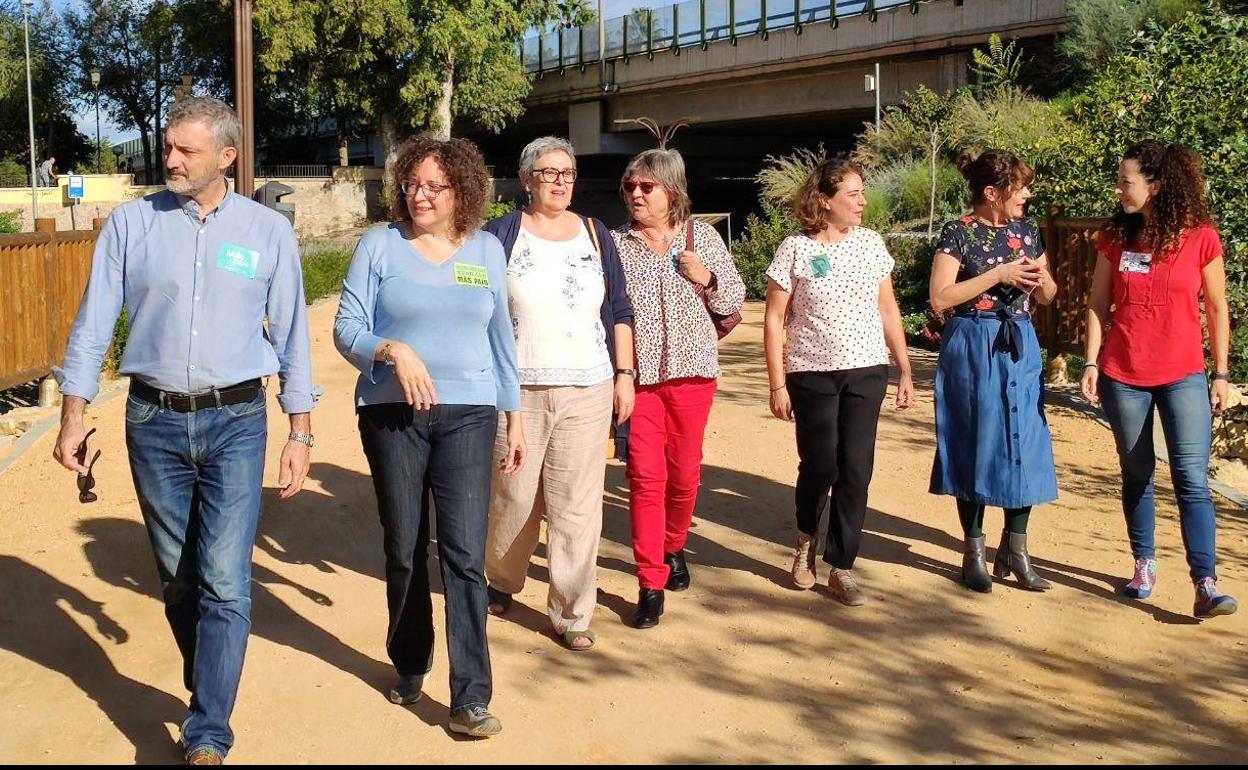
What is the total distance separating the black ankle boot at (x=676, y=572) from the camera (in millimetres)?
6012

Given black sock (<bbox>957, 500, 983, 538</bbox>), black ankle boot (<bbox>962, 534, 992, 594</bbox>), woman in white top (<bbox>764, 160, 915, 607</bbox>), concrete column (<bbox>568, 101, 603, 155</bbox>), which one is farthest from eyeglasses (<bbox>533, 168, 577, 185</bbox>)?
concrete column (<bbox>568, 101, 603, 155</bbox>)

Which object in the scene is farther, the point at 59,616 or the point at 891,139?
the point at 891,139

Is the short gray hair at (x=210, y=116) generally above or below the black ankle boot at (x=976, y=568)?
above

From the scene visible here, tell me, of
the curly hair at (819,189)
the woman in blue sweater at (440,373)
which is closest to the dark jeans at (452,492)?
the woman in blue sweater at (440,373)

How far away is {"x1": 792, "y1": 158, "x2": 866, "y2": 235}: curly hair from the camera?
5734 millimetres

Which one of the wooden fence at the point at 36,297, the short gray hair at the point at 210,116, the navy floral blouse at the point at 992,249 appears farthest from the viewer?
the wooden fence at the point at 36,297

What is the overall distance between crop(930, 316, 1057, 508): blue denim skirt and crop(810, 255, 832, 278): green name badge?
0.67 m

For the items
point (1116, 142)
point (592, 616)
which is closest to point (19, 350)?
point (592, 616)

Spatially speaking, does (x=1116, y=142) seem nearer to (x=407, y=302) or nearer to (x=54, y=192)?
(x=407, y=302)

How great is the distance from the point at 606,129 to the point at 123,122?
29.5m

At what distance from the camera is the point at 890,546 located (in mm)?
6715

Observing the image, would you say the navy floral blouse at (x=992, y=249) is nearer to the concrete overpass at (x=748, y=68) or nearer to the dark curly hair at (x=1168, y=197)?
the dark curly hair at (x=1168, y=197)

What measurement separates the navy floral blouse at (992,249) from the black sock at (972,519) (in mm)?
828

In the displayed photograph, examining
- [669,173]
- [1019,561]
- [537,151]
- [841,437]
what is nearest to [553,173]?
[537,151]
